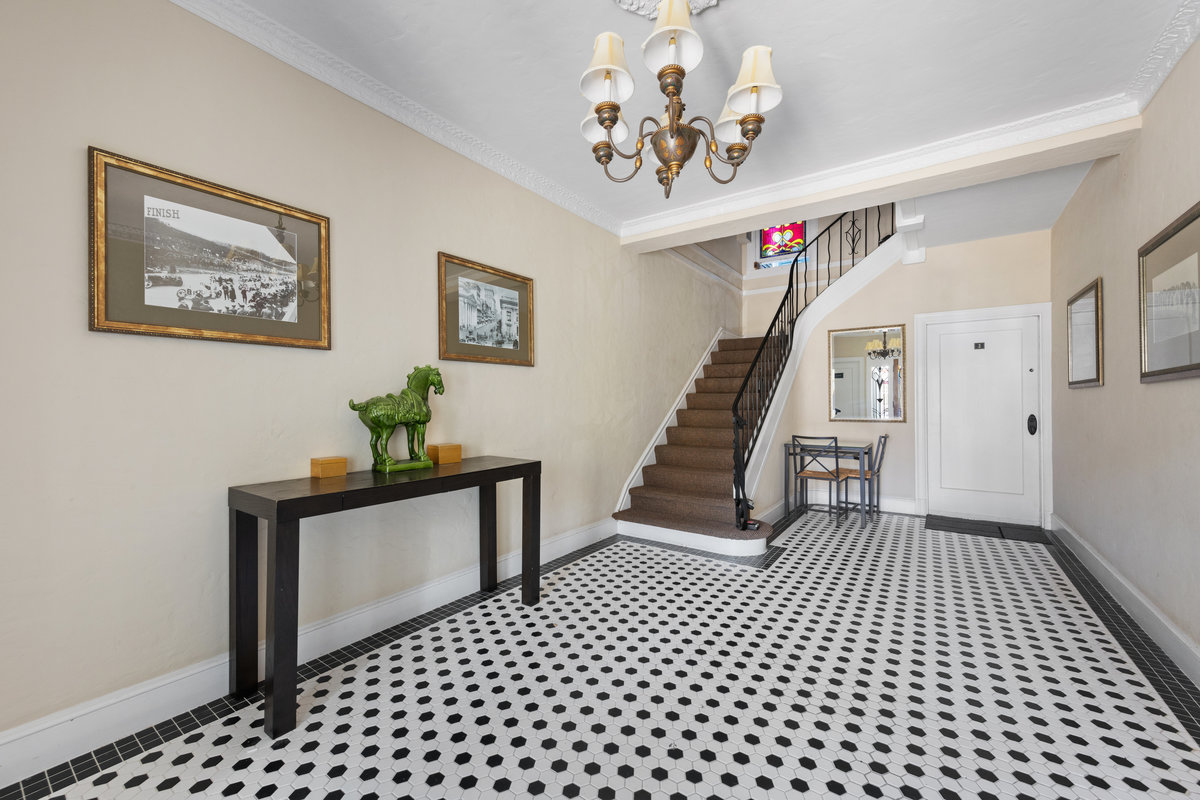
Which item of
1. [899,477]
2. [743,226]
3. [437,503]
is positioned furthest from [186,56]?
[899,477]

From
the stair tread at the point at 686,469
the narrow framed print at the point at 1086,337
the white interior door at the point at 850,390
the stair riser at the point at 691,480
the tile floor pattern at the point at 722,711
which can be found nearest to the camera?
the tile floor pattern at the point at 722,711

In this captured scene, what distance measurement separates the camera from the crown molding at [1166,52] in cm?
219

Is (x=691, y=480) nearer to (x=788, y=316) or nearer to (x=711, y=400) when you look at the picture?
(x=711, y=400)

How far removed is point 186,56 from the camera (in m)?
2.09

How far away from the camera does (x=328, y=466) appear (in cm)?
242

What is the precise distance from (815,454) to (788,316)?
6.53 ft

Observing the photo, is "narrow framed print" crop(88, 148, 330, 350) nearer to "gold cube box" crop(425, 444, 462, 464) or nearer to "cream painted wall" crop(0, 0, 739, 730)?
"cream painted wall" crop(0, 0, 739, 730)

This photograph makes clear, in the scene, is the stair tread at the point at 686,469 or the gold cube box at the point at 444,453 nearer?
the gold cube box at the point at 444,453

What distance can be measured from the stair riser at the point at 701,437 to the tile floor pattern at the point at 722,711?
6.95 feet

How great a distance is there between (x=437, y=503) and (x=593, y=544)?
1721mm

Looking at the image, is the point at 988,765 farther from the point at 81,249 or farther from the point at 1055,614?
the point at 81,249

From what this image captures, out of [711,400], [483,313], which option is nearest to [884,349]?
[711,400]

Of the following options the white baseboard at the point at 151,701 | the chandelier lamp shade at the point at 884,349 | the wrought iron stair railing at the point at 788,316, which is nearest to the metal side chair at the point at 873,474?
the chandelier lamp shade at the point at 884,349

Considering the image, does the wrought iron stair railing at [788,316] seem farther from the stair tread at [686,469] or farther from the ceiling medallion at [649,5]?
the ceiling medallion at [649,5]
